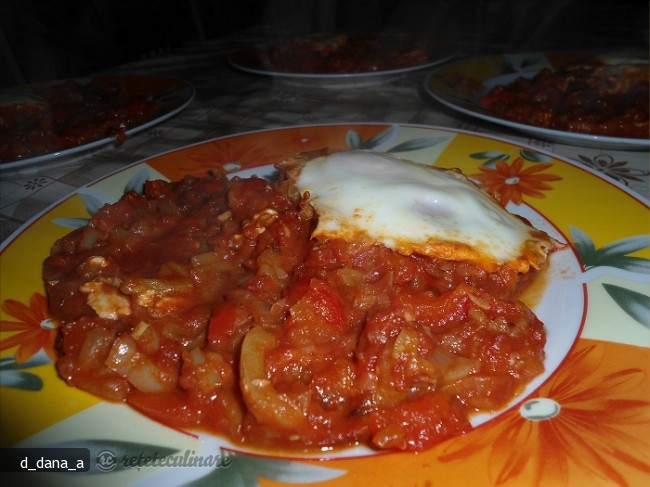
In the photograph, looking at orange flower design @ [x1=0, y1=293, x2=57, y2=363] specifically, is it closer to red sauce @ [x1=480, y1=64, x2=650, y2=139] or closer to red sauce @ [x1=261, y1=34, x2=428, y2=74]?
red sauce @ [x1=480, y1=64, x2=650, y2=139]

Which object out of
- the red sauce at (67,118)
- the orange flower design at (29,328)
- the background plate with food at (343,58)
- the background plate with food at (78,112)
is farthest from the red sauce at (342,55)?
the orange flower design at (29,328)

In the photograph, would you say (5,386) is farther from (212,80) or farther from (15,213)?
(212,80)

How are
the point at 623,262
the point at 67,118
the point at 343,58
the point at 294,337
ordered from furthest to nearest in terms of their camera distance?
the point at 343,58
the point at 67,118
the point at 623,262
the point at 294,337

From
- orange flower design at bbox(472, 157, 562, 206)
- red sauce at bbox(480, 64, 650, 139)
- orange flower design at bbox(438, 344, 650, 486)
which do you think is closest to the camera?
orange flower design at bbox(438, 344, 650, 486)

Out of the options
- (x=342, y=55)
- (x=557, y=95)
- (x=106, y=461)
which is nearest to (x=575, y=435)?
(x=106, y=461)

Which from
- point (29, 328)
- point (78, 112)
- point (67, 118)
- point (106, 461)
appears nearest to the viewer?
point (106, 461)

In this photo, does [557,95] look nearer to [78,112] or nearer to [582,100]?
[582,100]

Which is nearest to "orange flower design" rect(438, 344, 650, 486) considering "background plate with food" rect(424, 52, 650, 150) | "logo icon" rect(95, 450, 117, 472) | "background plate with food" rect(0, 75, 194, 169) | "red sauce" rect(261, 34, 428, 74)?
"logo icon" rect(95, 450, 117, 472)
